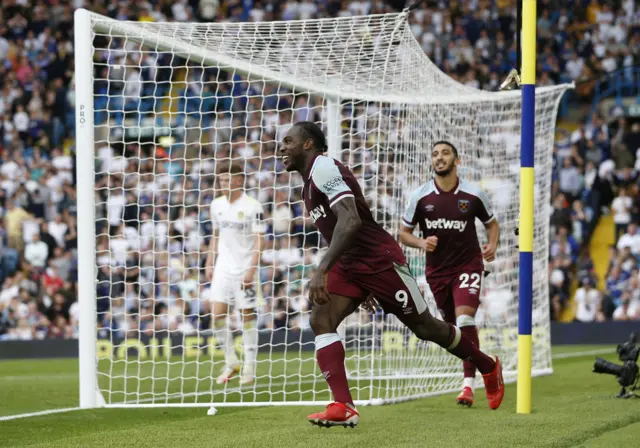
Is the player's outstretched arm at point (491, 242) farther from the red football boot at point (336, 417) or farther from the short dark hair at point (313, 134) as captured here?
the red football boot at point (336, 417)

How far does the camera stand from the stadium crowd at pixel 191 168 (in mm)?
15414

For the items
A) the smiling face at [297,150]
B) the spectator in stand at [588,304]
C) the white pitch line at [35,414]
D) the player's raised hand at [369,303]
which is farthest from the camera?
the spectator in stand at [588,304]

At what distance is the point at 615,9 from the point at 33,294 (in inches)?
559

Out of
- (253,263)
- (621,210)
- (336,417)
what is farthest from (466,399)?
(621,210)

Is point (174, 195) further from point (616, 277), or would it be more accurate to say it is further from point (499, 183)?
point (616, 277)

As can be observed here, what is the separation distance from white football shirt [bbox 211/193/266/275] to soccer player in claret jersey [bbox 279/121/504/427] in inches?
150

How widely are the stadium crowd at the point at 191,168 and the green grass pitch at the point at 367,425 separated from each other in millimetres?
4952

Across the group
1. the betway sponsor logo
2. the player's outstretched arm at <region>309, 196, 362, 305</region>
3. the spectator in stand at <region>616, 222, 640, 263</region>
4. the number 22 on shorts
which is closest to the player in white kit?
the betway sponsor logo

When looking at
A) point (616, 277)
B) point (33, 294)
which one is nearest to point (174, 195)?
point (33, 294)

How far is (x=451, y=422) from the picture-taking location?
22.5 ft

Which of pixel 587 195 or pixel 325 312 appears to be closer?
pixel 325 312

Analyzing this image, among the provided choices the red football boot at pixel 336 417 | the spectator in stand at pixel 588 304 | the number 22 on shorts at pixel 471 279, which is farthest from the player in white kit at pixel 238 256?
the spectator in stand at pixel 588 304

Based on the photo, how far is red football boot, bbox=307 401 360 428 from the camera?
20.0 ft

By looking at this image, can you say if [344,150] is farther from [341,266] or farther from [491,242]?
[341,266]
